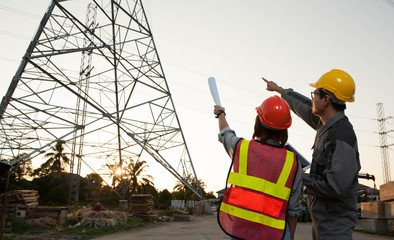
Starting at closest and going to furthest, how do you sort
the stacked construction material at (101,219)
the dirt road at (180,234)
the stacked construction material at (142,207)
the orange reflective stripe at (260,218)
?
1. the orange reflective stripe at (260,218)
2. the dirt road at (180,234)
3. the stacked construction material at (101,219)
4. the stacked construction material at (142,207)

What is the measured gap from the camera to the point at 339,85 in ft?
10.00

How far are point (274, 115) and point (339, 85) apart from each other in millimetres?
731

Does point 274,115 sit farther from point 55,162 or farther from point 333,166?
point 55,162

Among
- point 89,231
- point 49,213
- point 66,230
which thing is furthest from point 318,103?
point 49,213

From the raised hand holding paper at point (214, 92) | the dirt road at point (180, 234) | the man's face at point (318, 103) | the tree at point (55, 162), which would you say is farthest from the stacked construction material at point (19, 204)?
the tree at point (55, 162)

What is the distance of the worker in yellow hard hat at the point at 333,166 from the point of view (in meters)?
2.57

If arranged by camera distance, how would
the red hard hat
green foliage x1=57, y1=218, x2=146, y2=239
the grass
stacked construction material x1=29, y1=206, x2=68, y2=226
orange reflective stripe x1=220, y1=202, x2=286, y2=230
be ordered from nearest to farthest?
orange reflective stripe x1=220, y1=202, x2=286, y2=230, the red hard hat, the grass, green foliage x1=57, y1=218, x2=146, y2=239, stacked construction material x1=29, y1=206, x2=68, y2=226

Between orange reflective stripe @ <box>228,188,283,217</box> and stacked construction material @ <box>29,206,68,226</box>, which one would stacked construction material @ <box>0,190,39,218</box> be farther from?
orange reflective stripe @ <box>228,188,283,217</box>

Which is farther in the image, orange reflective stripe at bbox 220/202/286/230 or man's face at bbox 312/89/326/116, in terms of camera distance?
man's face at bbox 312/89/326/116

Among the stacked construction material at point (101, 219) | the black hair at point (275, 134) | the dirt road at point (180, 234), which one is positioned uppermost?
the black hair at point (275, 134)

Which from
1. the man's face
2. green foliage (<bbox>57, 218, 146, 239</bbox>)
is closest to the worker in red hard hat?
the man's face

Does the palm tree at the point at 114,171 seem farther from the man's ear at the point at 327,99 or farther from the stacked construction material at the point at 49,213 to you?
the man's ear at the point at 327,99

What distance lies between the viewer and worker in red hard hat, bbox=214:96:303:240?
99.4 inches

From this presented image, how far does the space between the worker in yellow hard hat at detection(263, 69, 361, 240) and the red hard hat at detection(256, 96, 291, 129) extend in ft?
1.20
